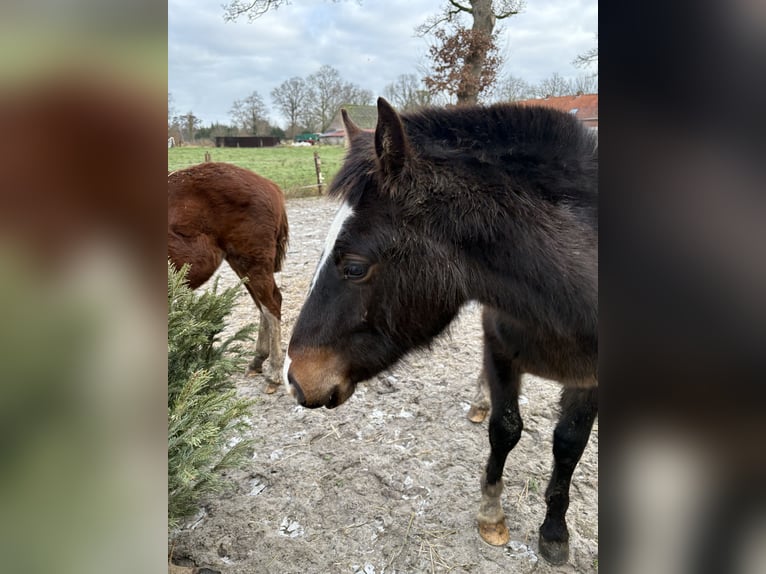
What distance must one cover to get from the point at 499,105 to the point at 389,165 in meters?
0.45

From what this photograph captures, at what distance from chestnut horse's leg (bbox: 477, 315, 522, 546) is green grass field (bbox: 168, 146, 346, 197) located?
10.7m

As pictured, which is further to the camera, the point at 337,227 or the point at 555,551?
the point at 555,551

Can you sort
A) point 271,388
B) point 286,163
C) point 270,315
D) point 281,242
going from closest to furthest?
1. point 271,388
2. point 270,315
3. point 281,242
4. point 286,163

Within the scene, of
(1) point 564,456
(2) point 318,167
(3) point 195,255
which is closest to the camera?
(1) point 564,456

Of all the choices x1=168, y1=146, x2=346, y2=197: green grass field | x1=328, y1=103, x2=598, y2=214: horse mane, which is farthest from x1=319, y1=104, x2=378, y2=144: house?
x1=168, y1=146, x2=346, y2=197: green grass field

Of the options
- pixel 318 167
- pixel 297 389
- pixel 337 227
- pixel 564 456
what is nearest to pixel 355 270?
pixel 337 227

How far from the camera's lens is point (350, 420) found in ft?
9.84

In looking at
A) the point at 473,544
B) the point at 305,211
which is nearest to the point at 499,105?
the point at 473,544

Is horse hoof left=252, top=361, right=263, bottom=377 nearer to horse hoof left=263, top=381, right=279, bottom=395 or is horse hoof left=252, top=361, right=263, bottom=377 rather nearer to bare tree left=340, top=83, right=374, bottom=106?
horse hoof left=263, top=381, right=279, bottom=395

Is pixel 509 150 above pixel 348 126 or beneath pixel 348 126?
beneath

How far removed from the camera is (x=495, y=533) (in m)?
2.05

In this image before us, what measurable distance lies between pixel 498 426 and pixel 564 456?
30 cm
